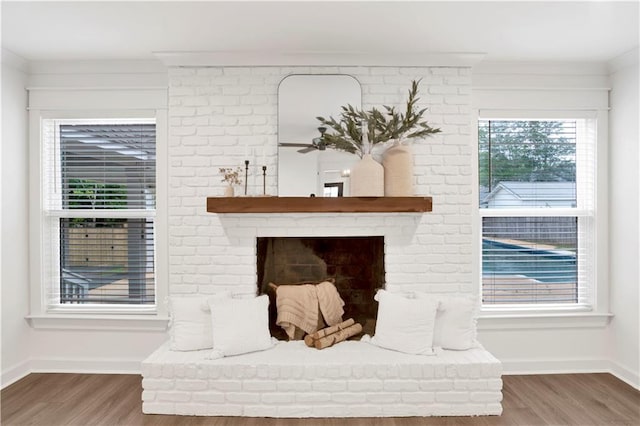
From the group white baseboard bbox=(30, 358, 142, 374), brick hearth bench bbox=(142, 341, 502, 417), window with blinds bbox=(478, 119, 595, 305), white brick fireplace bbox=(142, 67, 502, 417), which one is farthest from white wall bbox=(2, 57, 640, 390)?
brick hearth bench bbox=(142, 341, 502, 417)

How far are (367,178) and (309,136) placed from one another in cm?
54

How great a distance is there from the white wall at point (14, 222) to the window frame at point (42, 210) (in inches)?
2.1

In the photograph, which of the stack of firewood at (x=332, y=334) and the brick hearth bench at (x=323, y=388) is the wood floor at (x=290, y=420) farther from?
the stack of firewood at (x=332, y=334)

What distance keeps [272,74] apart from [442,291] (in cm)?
210

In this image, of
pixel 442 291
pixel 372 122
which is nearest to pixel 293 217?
pixel 372 122

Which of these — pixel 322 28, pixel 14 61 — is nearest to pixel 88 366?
pixel 14 61

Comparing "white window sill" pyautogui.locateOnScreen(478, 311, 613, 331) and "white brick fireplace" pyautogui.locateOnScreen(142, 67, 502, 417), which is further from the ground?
"white brick fireplace" pyautogui.locateOnScreen(142, 67, 502, 417)

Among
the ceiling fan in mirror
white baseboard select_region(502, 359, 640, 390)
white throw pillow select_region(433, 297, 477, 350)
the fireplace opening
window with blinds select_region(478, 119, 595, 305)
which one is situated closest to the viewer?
white throw pillow select_region(433, 297, 477, 350)

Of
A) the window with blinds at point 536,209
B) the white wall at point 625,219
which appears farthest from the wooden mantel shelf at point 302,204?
the white wall at point 625,219

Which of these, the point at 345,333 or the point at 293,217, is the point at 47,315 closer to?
the point at 293,217

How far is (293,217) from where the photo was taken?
3447 mm

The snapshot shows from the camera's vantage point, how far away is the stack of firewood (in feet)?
10.4

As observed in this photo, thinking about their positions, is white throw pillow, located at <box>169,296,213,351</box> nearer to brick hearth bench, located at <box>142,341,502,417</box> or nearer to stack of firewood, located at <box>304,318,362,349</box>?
brick hearth bench, located at <box>142,341,502,417</box>

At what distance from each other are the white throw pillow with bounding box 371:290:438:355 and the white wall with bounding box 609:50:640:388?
1641mm
